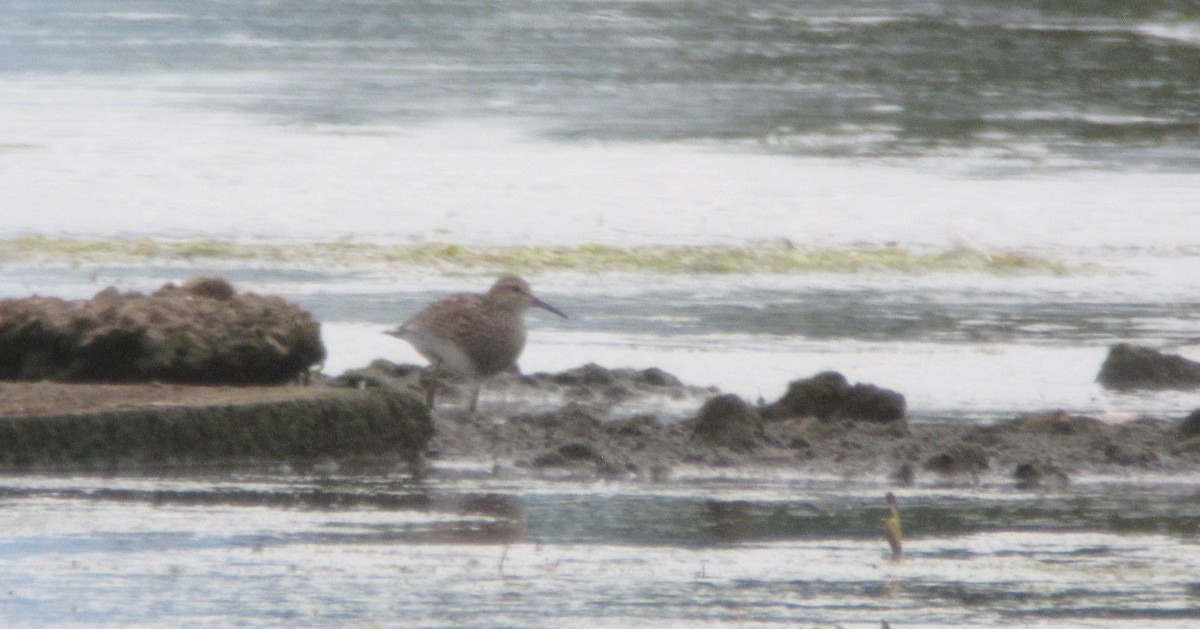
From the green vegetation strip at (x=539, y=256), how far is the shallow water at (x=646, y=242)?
2.4 inches

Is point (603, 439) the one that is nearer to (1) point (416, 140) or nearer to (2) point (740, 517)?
(2) point (740, 517)

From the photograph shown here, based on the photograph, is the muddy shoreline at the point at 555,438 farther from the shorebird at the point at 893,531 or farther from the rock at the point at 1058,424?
the shorebird at the point at 893,531

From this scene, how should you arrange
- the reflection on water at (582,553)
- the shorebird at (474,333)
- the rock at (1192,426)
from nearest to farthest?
1. the reflection on water at (582,553)
2. the rock at (1192,426)
3. the shorebird at (474,333)

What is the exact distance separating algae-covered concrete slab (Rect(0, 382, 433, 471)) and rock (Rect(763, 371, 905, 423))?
1471 mm

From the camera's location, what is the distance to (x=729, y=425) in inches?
318

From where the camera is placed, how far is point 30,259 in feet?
44.3

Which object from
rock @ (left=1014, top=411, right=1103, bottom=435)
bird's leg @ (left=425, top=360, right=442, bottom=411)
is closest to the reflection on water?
rock @ (left=1014, top=411, right=1103, bottom=435)

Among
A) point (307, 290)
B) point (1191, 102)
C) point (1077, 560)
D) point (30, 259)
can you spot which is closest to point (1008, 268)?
point (307, 290)

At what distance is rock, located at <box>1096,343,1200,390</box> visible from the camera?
9.66 metres

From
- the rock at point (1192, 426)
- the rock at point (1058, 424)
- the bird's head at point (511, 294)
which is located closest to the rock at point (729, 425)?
the rock at point (1058, 424)

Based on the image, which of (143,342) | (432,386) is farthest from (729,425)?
(143,342)

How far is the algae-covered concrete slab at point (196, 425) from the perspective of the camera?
755 cm

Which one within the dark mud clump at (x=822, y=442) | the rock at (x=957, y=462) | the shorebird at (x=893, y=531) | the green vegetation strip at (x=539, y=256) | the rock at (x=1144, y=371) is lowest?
the green vegetation strip at (x=539, y=256)

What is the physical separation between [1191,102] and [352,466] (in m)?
16.0
